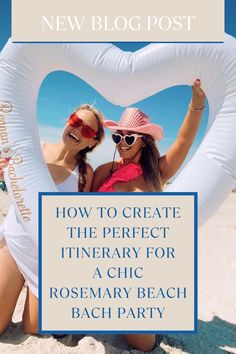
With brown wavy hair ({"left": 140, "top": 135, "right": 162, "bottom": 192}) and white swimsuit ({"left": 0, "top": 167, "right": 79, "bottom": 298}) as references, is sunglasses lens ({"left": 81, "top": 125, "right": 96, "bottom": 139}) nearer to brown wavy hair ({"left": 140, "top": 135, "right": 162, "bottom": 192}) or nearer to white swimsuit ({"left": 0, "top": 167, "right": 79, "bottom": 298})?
white swimsuit ({"left": 0, "top": 167, "right": 79, "bottom": 298})

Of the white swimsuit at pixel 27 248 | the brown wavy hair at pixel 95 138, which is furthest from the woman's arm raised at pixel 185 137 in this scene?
the white swimsuit at pixel 27 248

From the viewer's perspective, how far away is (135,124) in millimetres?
2477

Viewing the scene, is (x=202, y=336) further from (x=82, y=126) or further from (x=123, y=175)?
(x=82, y=126)

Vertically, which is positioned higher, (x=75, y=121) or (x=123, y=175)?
(x=75, y=121)

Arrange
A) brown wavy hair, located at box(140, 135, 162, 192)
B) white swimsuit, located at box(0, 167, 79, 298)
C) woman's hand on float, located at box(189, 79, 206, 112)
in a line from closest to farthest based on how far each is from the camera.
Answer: woman's hand on float, located at box(189, 79, 206, 112) → white swimsuit, located at box(0, 167, 79, 298) → brown wavy hair, located at box(140, 135, 162, 192)

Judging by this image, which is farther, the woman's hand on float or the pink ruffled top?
the pink ruffled top

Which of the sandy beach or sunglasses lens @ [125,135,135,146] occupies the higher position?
sunglasses lens @ [125,135,135,146]

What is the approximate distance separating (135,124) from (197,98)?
0.39m

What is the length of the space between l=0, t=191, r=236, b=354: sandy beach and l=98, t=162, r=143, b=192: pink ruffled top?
2.90ft

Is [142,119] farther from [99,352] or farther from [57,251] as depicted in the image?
[99,352]

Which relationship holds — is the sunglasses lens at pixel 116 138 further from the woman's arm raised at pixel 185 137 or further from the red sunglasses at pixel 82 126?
the woman's arm raised at pixel 185 137

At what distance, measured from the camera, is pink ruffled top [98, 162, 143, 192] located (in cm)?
248

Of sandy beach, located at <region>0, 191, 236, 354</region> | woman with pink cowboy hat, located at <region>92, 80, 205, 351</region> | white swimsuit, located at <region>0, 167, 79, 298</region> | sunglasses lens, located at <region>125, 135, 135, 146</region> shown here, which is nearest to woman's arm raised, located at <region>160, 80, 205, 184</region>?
woman with pink cowboy hat, located at <region>92, 80, 205, 351</region>

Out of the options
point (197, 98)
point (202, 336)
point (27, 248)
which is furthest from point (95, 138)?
point (202, 336)
